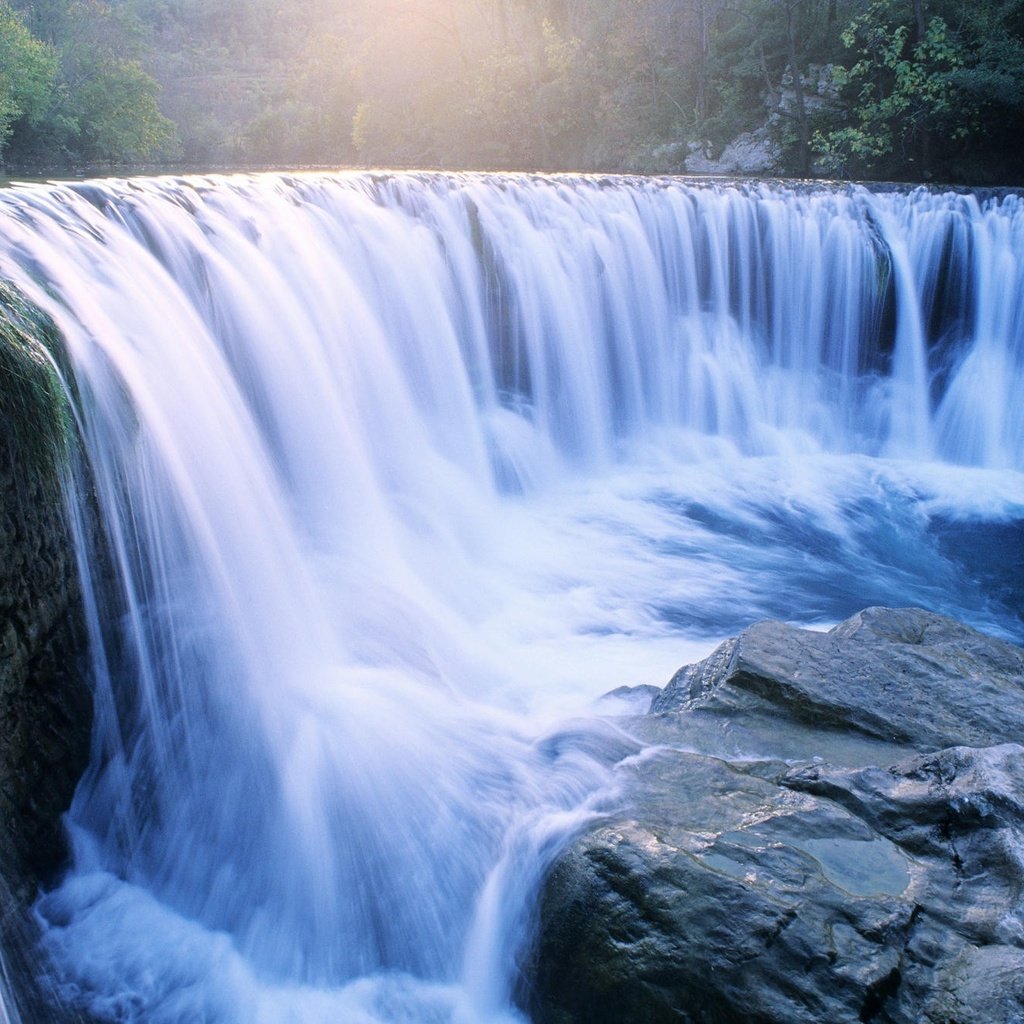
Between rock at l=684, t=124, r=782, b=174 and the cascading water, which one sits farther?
rock at l=684, t=124, r=782, b=174

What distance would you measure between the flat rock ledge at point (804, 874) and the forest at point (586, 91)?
49.6 ft

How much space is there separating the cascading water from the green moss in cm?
34

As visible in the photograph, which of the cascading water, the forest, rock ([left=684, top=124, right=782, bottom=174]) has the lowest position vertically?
the cascading water

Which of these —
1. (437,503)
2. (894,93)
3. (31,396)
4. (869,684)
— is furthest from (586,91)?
(31,396)

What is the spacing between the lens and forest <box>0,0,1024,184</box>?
16.3 meters

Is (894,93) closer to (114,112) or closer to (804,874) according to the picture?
(804,874)

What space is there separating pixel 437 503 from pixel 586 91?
22.3 m

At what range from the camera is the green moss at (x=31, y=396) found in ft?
12.1

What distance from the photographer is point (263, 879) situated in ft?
13.0

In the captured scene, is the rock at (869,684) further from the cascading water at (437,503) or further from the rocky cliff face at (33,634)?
the rocky cliff face at (33,634)

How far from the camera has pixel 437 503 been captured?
8016mm

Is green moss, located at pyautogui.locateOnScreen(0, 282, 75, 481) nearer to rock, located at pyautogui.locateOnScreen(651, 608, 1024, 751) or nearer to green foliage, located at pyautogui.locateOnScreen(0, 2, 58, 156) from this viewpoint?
rock, located at pyautogui.locateOnScreen(651, 608, 1024, 751)

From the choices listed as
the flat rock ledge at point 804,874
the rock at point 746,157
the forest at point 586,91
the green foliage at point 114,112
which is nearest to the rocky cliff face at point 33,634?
the flat rock ledge at point 804,874

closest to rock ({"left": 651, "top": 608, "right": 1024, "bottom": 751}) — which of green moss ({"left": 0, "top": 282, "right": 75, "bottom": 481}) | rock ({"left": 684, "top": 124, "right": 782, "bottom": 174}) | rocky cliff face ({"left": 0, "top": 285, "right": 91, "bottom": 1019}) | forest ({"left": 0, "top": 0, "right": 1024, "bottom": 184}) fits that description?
rocky cliff face ({"left": 0, "top": 285, "right": 91, "bottom": 1019})
